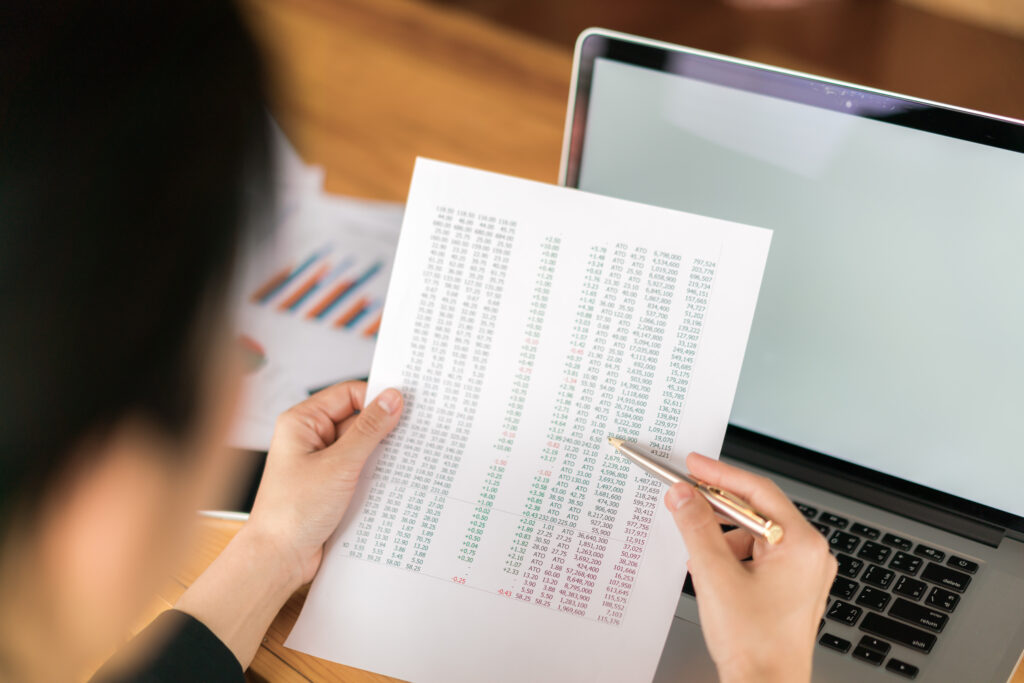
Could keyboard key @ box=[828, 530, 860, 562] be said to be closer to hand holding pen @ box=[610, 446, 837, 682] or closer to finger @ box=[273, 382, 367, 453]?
hand holding pen @ box=[610, 446, 837, 682]

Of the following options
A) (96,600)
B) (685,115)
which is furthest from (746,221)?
(96,600)

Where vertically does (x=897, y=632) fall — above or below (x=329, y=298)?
below

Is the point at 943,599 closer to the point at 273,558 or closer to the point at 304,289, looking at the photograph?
the point at 273,558

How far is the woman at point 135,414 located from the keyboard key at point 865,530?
0.10 m

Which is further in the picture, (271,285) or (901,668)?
(271,285)

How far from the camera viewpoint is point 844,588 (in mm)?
486

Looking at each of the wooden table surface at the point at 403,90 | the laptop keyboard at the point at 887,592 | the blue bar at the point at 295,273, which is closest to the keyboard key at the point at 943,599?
the laptop keyboard at the point at 887,592

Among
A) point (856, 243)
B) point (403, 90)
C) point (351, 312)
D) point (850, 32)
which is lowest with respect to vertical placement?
point (351, 312)

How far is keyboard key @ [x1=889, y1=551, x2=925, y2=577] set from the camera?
0.49 m

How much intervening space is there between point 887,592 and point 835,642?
0.05 metres

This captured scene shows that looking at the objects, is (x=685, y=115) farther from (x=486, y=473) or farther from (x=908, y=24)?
(x=908, y=24)

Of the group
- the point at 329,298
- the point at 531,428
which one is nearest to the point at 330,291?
the point at 329,298

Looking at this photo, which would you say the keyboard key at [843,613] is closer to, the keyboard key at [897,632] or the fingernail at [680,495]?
the keyboard key at [897,632]

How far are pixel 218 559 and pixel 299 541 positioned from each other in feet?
0.20
